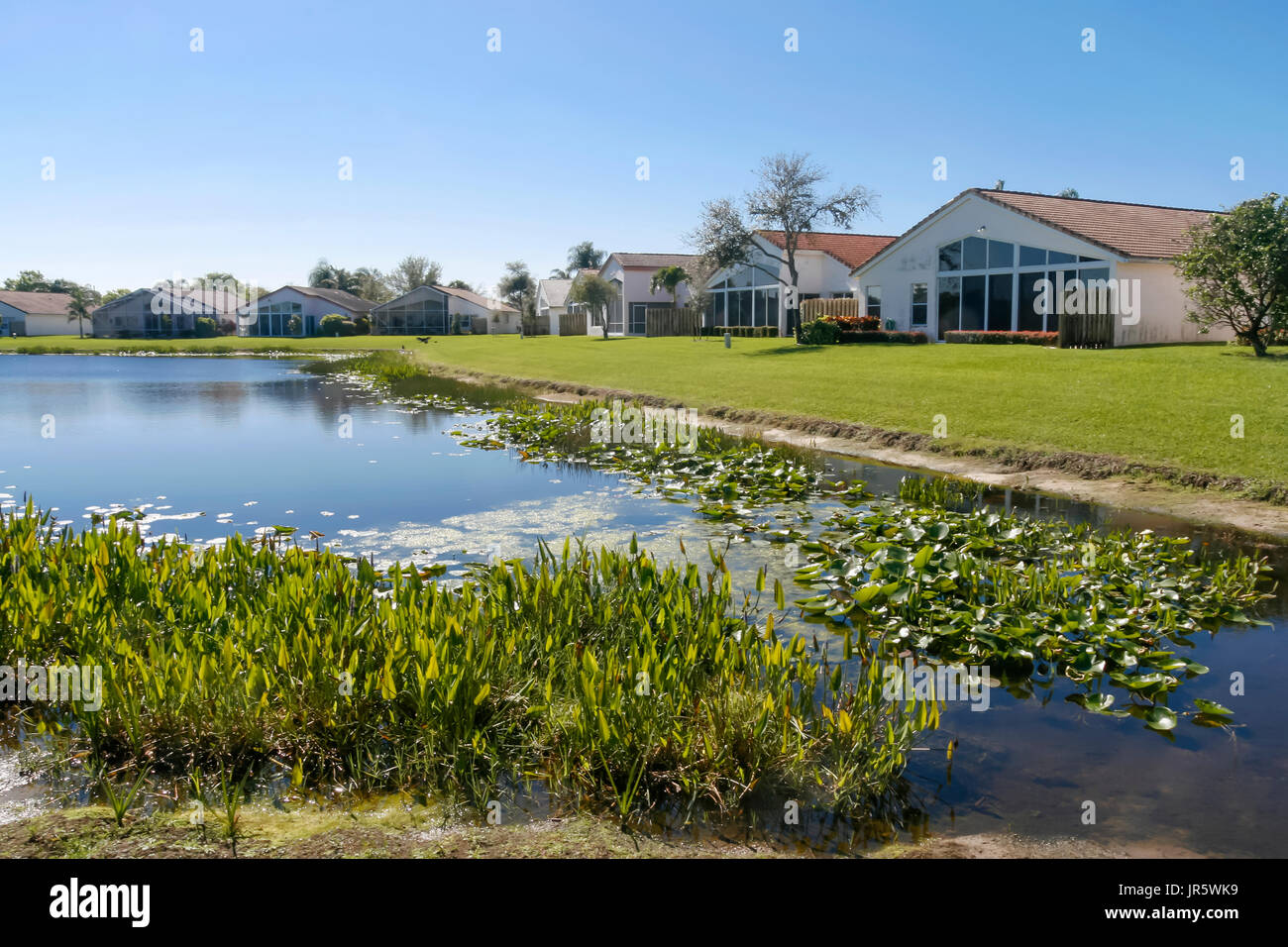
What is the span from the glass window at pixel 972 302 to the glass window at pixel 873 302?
6416 mm

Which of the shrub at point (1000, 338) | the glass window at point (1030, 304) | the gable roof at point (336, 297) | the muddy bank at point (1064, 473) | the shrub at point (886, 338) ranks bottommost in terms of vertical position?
the muddy bank at point (1064, 473)

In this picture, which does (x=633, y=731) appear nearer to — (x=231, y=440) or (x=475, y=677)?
(x=475, y=677)

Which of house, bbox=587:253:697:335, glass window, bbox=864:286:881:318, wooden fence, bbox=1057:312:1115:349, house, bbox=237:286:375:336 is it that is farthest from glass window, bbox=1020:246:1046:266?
house, bbox=237:286:375:336

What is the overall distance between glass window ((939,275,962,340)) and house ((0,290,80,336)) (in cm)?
9814

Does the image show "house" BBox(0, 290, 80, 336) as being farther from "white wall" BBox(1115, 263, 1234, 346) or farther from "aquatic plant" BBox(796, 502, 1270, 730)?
"aquatic plant" BBox(796, 502, 1270, 730)

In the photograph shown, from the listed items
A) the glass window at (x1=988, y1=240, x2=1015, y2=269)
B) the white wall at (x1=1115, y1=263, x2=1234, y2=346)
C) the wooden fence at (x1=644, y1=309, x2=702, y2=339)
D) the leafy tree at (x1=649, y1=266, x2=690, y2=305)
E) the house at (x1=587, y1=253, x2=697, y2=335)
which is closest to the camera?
the white wall at (x1=1115, y1=263, x2=1234, y2=346)

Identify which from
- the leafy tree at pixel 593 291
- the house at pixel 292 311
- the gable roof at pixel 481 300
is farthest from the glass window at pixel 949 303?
the house at pixel 292 311

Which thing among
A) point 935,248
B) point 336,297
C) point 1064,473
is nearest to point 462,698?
point 1064,473

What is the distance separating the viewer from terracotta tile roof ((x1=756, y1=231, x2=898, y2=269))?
4800cm

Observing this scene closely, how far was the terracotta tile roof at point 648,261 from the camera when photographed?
66.2 m

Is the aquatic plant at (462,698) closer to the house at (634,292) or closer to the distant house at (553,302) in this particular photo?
the house at (634,292)

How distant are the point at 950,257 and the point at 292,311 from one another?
73.9 m
